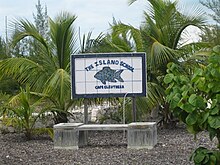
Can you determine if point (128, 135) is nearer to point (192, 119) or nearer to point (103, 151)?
point (103, 151)

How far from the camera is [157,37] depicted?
1312 cm

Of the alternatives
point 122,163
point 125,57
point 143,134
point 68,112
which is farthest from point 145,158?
point 68,112

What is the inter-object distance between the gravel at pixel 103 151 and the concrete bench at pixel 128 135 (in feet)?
0.58

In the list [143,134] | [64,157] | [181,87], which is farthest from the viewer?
[143,134]

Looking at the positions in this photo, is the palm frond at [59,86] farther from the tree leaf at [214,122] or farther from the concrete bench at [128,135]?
the tree leaf at [214,122]

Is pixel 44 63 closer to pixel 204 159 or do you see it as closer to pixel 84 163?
pixel 84 163

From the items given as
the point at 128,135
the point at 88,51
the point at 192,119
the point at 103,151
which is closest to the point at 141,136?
the point at 128,135

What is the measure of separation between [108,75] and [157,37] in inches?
101

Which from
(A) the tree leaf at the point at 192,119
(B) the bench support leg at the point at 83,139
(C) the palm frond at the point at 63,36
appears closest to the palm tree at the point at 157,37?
(C) the palm frond at the point at 63,36

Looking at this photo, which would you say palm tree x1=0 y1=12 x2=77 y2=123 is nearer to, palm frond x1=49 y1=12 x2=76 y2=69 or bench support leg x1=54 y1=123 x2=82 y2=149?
palm frond x1=49 y1=12 x2=76 y2=69

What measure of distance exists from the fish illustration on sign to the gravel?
4.23 ft

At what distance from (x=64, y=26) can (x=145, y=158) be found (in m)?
5.18

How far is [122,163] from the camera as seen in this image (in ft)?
26.4

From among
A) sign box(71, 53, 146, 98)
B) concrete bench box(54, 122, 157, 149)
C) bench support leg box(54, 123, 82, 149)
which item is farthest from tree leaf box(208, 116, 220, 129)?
sign box(71, 53, 146, 98)
